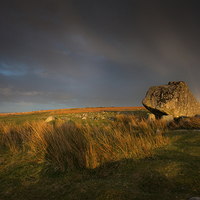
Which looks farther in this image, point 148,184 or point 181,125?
point 181,125

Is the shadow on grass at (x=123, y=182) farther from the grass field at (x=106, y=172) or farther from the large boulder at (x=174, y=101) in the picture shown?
the large boulder at (x=174, y=101)

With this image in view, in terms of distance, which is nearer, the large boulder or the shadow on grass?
the shadow on grass

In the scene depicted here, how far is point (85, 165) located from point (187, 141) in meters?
3.28

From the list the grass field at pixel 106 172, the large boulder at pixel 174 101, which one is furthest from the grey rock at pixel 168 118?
the grass field at pixel 106 172

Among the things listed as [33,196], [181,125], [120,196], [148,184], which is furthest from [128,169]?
[181,125]

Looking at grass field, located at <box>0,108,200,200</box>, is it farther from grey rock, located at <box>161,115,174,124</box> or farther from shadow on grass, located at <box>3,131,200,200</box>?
grey rock, located at <box>161,115,174,124</box>

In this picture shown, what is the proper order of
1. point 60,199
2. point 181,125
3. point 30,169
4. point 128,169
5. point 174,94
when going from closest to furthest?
point 60,199
point 128,169
point 30,169
point 181,125
point 174,94

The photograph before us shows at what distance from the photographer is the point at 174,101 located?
9.39m

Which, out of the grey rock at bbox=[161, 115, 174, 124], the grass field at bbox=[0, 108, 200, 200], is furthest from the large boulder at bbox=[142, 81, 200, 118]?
the grass field at bbox=[0, 108, 200, 200]

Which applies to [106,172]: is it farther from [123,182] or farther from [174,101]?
[174,101]

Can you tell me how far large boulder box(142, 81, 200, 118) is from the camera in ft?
30.8

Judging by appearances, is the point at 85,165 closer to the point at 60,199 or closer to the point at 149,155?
the point at 60,199

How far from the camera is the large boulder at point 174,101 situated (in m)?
9.40

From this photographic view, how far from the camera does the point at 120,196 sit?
6.07 ft
